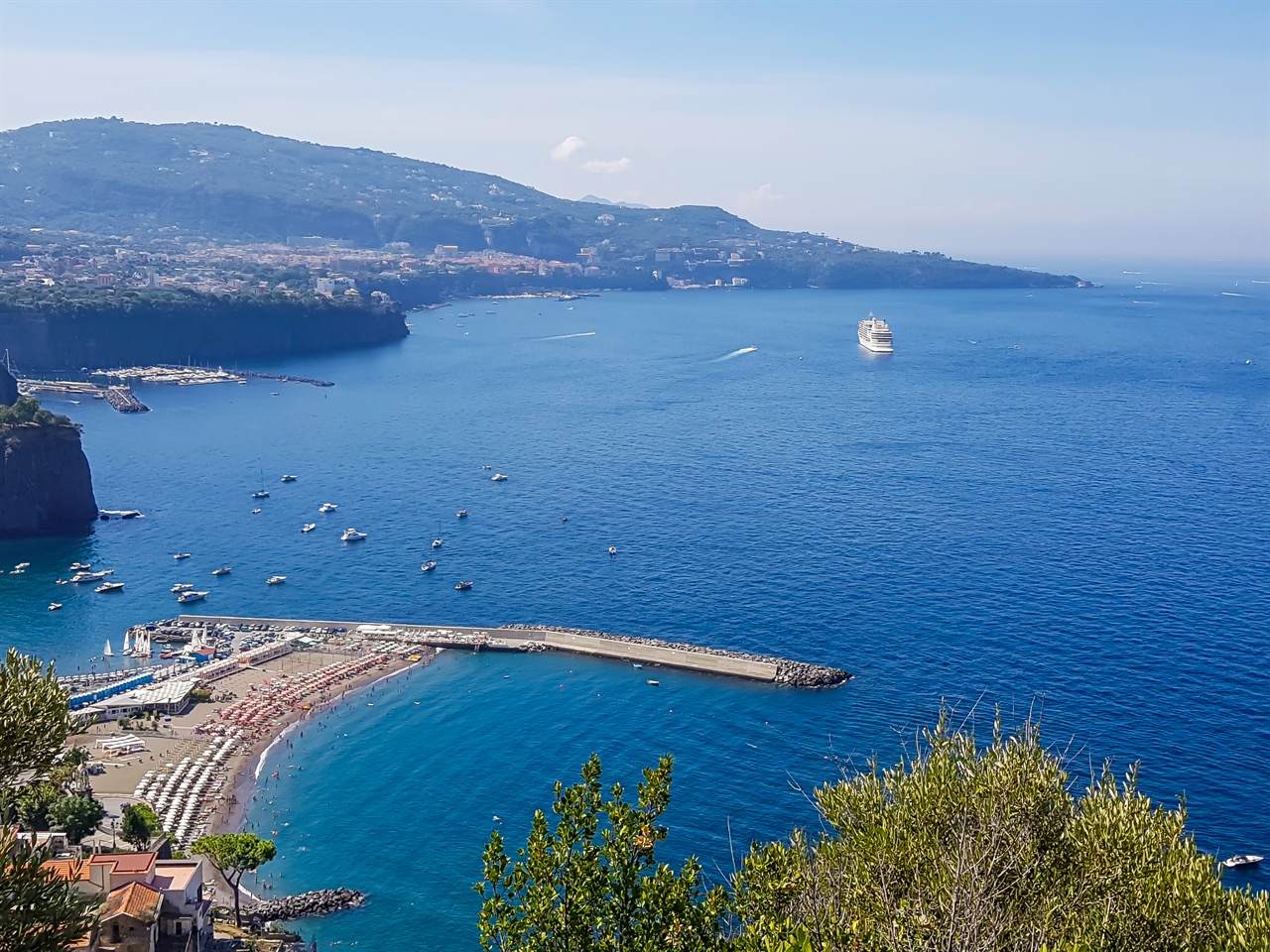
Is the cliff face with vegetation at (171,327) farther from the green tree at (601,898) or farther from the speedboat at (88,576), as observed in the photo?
the green tree at (601,898)

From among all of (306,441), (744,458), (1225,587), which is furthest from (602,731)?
(306,441)

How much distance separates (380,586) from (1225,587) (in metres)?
40.3

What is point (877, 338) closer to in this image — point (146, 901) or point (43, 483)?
point (43, 483)

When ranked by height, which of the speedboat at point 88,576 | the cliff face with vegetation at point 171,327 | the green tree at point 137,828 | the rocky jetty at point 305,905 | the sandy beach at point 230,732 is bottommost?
the rocky jetty at point 305,905

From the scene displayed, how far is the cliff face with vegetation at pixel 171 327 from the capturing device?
4577 inches

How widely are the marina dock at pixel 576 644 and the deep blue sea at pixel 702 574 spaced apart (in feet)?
2.91

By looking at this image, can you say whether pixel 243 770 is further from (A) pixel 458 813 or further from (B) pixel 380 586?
(B) pixel 380 586

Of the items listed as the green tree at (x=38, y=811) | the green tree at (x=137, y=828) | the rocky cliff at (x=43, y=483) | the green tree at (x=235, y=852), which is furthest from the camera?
the rocky cliff at (x=43, y=483)

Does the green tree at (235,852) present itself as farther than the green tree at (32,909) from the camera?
Yes

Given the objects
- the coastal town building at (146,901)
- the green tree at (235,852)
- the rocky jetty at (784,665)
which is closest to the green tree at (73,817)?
the green tree at (235,852)

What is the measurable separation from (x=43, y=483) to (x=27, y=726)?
58.9 m

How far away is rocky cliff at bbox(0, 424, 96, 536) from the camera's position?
2477 inches

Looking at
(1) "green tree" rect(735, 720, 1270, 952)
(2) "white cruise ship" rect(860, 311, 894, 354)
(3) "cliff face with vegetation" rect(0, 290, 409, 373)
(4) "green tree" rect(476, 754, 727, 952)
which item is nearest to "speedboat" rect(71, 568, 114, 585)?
(4) "green tree" rect(476, 754, 727, 952)

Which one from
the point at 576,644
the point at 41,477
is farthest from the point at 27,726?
the point at 41,477
